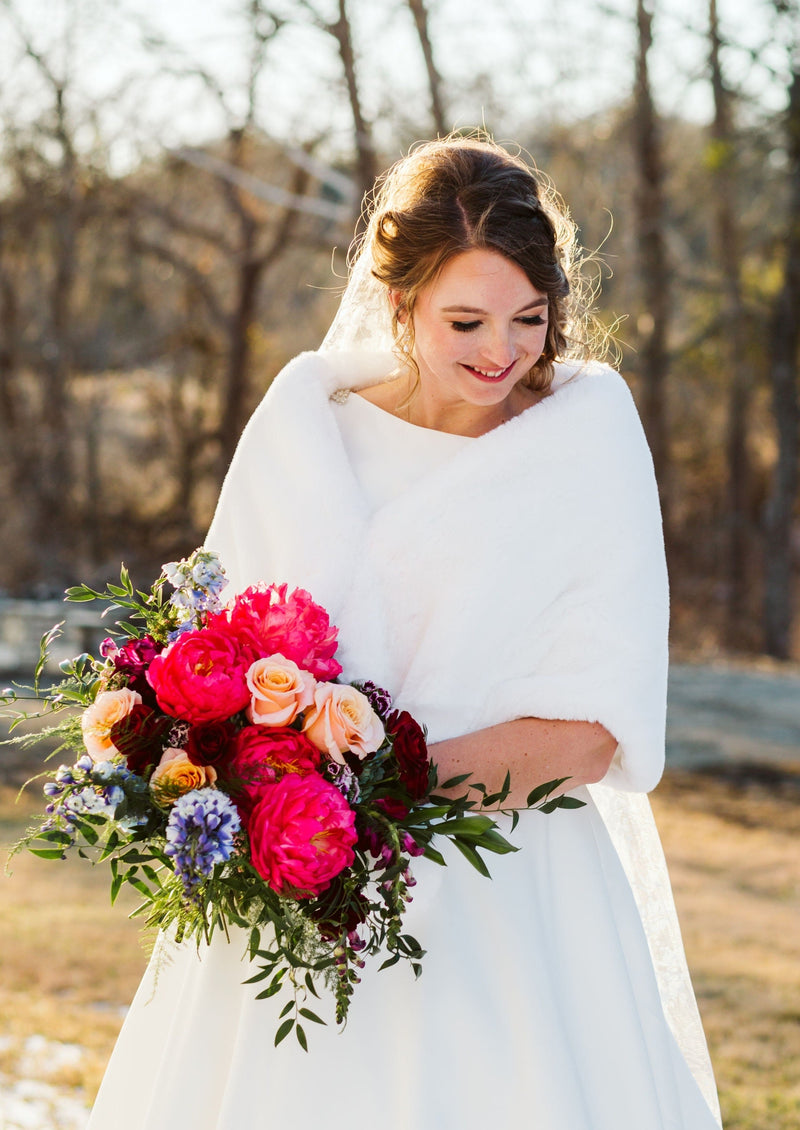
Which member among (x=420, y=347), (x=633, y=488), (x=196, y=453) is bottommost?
(x=196, y=453)

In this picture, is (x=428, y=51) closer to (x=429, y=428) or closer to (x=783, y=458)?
(x=783, y=458)

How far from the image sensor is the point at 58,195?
1374 cm

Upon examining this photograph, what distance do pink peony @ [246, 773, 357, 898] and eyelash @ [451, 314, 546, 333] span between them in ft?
2.55

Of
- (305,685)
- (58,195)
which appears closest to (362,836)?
(305,685)

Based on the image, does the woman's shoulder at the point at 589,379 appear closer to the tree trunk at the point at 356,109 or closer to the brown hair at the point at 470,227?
the brown hair at the point at 470,227

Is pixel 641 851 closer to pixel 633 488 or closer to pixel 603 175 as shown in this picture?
pixel 633 488

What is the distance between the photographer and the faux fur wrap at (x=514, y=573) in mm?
1990

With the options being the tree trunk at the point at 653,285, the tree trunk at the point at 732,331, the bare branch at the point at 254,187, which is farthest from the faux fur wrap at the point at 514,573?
the tree trunk at the point at 653,285

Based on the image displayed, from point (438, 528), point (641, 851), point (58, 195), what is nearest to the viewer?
point (438, 528)

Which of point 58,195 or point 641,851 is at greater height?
point 58,195

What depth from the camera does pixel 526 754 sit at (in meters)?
1.93

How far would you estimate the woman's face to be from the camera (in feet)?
6.63

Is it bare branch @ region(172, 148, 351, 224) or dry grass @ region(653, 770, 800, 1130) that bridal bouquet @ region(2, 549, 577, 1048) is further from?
bare branch @ region(172, 148, 351, 224)

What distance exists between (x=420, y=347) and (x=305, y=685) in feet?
2.29
